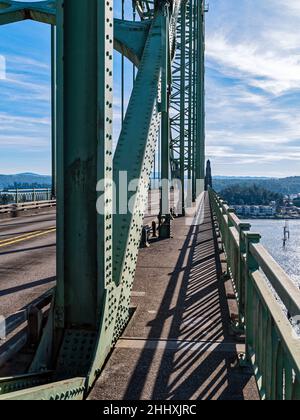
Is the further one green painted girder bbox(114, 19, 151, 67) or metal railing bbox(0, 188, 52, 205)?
metal railing bbox(0, 188, 52, 205)

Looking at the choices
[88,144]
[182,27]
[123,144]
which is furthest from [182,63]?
[88,144]

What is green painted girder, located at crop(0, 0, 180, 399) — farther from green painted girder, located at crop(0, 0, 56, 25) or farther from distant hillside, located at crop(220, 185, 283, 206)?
distant hillside, located at crop(220, 185, 283, 206)

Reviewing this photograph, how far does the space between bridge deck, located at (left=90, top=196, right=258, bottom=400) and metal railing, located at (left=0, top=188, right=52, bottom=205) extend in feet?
69.1

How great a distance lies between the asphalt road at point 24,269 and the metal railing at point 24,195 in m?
11.3

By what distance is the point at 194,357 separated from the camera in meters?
4.52

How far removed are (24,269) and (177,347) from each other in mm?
5974

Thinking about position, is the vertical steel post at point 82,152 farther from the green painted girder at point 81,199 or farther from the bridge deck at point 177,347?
the bridge deck at point 177,347

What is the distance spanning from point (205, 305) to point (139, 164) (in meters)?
2.54

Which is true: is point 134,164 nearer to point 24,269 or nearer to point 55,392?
point 55,392

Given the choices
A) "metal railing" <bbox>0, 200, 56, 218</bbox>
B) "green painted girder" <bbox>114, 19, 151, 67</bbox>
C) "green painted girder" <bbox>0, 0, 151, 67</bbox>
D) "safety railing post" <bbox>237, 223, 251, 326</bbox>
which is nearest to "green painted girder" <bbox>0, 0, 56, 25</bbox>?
"green painted girder" <bbox>0, 0, 151, 67</bbox>

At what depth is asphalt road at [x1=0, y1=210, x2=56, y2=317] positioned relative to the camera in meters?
→ 7.15

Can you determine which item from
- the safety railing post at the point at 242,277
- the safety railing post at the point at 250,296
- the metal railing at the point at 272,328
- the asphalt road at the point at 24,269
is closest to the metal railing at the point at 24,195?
the asphalt road at the point at 24,269

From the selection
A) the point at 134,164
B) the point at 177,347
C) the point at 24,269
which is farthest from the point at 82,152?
the point at 24,269

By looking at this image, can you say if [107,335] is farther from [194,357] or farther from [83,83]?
[83,83]
